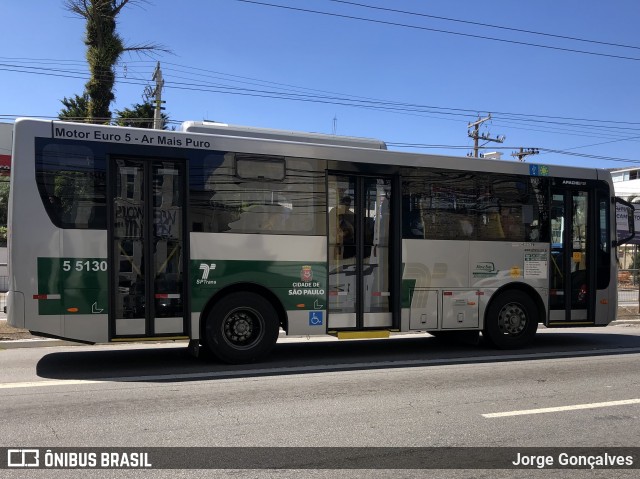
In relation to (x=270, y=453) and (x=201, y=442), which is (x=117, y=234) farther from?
(x=270, y=453)

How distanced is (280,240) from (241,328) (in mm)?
1413

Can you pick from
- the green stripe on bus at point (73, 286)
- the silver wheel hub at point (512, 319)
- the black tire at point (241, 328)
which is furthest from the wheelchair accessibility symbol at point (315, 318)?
the silver wheel hub at point (512, 319)

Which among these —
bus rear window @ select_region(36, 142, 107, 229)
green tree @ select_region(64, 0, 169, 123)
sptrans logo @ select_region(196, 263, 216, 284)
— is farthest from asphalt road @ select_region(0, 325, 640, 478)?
green tree @ select_region(64, 0, 169, 123)

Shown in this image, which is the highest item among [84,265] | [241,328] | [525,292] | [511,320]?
[84,265]

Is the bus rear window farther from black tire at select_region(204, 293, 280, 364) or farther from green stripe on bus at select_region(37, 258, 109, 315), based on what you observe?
black tire at select_region(204, 293, 280, 364)

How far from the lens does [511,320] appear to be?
31.3 ft

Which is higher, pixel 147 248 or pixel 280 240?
pixel 280 240

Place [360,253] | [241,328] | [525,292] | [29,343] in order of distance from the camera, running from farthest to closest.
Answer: [29,343]
[525,292]
[360,253]
[241,328]

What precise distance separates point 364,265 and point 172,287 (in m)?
2.98

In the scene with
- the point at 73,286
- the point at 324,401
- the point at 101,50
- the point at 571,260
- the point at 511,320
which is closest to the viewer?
the point at 324,401

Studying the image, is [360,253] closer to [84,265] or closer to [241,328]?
[241,328]

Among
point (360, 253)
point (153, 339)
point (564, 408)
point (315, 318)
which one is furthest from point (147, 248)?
point (564, 408)

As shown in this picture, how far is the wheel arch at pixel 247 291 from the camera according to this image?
7555mm

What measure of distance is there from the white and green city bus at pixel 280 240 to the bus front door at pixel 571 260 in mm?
30
